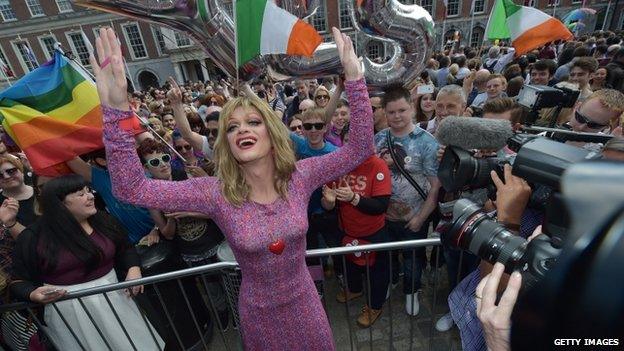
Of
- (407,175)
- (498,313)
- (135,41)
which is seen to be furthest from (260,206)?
(135,41)

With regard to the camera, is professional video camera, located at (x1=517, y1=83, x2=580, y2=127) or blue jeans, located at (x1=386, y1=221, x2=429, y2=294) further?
blue jeans, located at (x1=386, y1=221, x2=429, y2=294)

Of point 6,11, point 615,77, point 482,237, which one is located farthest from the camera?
point 6,11

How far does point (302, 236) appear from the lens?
64.6 inches

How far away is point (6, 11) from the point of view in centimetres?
2992

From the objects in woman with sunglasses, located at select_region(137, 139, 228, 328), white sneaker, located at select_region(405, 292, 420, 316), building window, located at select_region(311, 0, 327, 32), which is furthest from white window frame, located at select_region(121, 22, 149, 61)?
white sneaker, located at select_region(405, 292, 420, 316)

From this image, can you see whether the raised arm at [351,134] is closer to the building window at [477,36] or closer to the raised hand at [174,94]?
the raised hand at [174,94]

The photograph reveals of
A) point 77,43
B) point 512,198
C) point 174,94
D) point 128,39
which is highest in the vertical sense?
point 77,43

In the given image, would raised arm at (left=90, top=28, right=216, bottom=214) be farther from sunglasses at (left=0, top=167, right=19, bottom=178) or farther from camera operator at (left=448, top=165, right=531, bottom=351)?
sunglasses at (left=0, top=167, right=19, bottom=178)

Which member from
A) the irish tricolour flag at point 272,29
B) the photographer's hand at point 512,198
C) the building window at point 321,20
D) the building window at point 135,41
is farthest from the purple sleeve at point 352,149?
the building window at point 135,41

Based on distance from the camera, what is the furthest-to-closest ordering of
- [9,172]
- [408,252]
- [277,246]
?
[408,252] < [9,172] < [277,246]

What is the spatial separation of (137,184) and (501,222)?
154cm

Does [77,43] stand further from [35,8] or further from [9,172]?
[9,172]

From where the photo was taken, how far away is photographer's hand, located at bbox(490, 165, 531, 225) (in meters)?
1.30

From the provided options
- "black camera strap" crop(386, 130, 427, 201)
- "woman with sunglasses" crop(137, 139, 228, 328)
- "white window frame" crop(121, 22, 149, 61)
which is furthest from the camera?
"white window frame" crop(121, 22, 149, 61)
